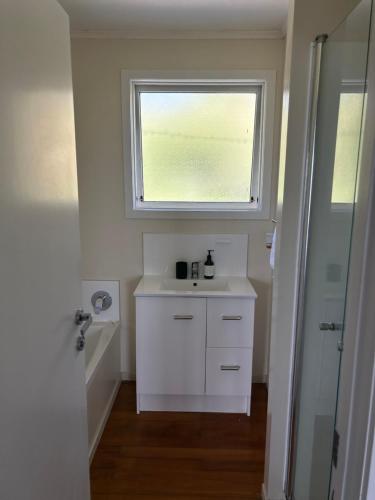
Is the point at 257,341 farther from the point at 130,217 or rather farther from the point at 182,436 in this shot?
the point at 130,217

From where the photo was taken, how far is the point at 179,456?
2.07 meters

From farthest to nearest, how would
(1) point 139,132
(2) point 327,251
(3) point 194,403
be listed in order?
(1) point 139,132 < (3) point 194,403 < (2) point 327,251

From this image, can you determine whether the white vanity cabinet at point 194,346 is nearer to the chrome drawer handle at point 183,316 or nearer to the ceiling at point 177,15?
the chrome drawer handle at point 183,316

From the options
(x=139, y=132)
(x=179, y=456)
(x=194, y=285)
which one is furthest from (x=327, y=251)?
(x=139, y=132)

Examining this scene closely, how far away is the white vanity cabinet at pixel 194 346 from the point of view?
91.0 inches

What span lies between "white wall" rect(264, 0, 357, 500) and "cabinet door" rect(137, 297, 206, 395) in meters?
0.77

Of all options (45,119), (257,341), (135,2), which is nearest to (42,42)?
(45,119)

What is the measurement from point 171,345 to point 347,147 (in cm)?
162

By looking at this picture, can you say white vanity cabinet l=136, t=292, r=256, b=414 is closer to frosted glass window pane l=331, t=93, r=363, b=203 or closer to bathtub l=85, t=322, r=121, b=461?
bathtub l=85, t=322, r=121, b=461

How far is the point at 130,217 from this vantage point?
103 inches

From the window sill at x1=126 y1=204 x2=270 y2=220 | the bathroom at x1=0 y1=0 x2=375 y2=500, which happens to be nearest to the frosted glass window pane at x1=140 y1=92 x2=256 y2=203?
the bathroom at x1=0 y1=0 x2=375 y2=500

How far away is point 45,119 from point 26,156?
0.58 feet

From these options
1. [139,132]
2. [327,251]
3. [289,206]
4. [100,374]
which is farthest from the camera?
[139,132]

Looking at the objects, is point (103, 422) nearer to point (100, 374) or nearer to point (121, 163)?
point (100, 374)
